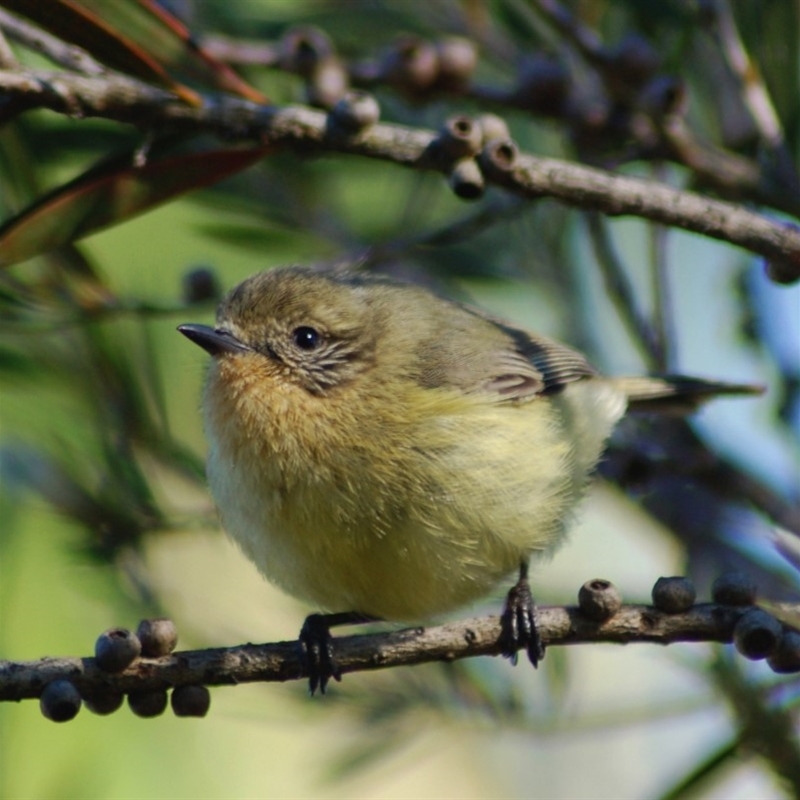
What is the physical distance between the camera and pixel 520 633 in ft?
7.86

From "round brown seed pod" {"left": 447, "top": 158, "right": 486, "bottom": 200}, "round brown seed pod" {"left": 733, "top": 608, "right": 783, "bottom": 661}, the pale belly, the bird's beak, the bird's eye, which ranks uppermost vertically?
the bird's eye

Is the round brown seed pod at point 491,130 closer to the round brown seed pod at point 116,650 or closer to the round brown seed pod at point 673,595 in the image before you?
the round brown seed pod at point 673,595

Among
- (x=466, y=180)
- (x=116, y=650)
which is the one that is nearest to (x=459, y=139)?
(x=466, y=180)

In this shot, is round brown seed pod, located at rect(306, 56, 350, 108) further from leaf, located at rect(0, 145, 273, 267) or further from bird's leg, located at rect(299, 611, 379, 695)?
bird's leg, located at rect(299, 611, 379, 695)

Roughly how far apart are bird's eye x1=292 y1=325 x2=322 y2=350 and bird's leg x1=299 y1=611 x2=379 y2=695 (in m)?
0.69

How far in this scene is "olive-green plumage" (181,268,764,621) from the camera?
2775 mm

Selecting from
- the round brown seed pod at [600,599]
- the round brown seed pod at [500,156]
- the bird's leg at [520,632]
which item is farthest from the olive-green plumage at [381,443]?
the round brown seed pod at [500,156]

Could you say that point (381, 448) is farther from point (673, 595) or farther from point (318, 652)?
point (673, 595)

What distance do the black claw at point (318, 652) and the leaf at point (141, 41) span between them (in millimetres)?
1083

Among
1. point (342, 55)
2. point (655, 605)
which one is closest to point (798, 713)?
point (655, 605)

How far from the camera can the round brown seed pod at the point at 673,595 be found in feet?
6.70

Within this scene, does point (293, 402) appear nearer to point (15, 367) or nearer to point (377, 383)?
point (377, 383)

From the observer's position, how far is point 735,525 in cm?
323

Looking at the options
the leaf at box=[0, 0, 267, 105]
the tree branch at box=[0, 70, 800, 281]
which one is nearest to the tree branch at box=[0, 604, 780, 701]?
the tree branch at box=[0, 70, 800, 281]
